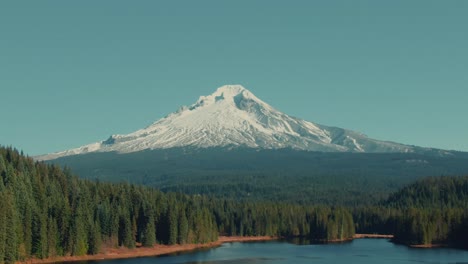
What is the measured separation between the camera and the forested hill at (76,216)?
13438 cm

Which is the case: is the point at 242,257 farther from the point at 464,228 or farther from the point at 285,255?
the point at 464,228

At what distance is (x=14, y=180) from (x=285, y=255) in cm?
5417

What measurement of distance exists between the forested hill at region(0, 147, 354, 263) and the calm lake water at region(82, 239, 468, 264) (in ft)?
26.6

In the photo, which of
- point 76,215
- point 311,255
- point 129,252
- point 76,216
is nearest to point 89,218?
point 76,215

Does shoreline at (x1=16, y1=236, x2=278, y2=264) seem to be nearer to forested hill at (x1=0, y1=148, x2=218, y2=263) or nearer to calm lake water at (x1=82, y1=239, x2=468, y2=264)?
forested hill at (x1=0, y1=148, x2=218, y2=263)

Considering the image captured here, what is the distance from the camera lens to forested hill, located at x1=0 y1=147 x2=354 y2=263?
13438 cm

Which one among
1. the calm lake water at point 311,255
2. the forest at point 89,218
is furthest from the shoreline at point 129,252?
the calm lake water at point 311,255

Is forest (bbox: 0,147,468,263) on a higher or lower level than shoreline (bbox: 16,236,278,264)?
higher

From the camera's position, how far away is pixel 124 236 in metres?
162

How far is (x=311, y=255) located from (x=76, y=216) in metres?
47.5

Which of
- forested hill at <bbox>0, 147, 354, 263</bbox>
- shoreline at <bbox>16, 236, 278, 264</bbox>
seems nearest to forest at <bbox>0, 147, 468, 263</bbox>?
forested hill at <bbox>0, 147, 354, 263</bbox>

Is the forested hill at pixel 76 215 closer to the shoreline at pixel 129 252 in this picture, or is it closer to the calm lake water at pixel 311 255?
the shoreline at pixel 129 252

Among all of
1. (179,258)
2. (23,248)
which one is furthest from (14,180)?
(179,258)

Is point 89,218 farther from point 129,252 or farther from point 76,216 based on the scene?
point 129,252
